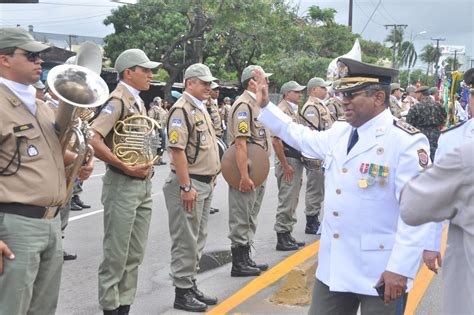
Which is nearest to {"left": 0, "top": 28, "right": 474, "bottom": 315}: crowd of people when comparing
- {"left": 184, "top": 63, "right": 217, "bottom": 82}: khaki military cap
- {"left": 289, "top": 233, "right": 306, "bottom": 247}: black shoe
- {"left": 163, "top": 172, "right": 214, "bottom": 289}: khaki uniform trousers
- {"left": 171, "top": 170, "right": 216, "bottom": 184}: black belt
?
{"left": 163, "top": 172, "right": 214, "bottom": 289}: khaki uniform trousers

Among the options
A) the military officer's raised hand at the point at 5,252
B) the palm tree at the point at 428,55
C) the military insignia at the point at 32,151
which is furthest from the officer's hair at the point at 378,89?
the palm tree at the point at 428,55

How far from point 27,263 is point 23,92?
0.98 metres

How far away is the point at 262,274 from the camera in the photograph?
712 cm

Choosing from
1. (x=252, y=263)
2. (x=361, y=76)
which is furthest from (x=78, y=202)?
(x=361, y=76)

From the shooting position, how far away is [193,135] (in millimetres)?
5852

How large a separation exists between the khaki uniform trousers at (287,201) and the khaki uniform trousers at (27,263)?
4.71 meters

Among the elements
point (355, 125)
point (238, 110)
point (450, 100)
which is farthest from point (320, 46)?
point (355, 125)

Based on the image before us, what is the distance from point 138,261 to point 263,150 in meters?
2.14

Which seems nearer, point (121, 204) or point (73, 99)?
point (73, 99)

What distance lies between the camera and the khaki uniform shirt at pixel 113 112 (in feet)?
17.0

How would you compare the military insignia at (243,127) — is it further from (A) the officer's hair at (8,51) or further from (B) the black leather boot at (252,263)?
(A) the officer's hair at (8,51)

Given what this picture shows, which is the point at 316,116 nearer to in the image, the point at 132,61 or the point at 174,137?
the point at 174,137

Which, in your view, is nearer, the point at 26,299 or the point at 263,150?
the point at 26,299

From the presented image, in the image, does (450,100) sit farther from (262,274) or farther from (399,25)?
(399,25)
